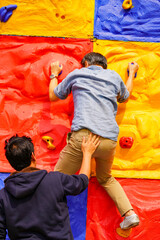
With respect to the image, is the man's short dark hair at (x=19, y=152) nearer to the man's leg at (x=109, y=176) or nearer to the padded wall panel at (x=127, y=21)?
the man's leg at (x=109, y=176)

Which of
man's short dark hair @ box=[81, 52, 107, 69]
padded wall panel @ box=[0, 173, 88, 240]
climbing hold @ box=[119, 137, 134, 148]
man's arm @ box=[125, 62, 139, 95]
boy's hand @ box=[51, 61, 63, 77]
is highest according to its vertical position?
man's short dark hair @ box=[81, 52, 107, 69]

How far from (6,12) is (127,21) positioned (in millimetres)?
905

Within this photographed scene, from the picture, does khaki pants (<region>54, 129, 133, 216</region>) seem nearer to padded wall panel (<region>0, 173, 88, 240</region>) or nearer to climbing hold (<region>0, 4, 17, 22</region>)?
padded wall panel (<region>0, 173, 88, 240</region>)

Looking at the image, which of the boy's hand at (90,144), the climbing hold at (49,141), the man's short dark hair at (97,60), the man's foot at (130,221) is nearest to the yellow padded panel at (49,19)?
the man's short dark hair at (97,60)

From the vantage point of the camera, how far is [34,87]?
181 centimetres

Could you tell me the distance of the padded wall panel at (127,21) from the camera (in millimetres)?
1861

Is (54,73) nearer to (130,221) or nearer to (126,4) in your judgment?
(126,4)

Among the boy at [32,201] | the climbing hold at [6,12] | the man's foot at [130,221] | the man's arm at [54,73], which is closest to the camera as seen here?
the boy at [32,201]

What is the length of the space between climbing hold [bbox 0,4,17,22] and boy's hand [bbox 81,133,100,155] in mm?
1151

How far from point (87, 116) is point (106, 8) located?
987mm

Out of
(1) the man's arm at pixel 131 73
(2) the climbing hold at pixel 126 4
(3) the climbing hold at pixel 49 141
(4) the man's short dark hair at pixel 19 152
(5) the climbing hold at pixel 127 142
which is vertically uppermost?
(2) the climbing hold at pixel 126 4

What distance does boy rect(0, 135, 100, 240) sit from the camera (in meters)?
1.05

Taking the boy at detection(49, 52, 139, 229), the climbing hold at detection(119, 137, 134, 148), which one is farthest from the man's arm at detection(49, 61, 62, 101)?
the climbing hold at detection(119, 137, 134, 148)

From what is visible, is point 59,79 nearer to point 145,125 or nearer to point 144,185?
point 145,125
